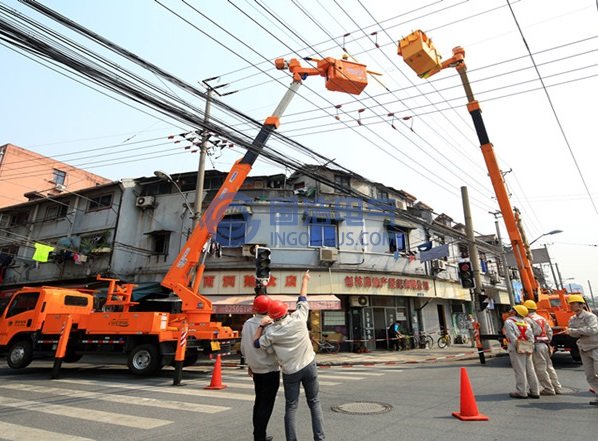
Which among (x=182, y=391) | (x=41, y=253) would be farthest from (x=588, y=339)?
(x=41, y=253)

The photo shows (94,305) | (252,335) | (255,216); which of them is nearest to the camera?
(252,335)

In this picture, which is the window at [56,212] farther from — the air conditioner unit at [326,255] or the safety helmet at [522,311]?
the safety helmet at [522,311]

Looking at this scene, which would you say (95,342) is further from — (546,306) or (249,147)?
(546,306)

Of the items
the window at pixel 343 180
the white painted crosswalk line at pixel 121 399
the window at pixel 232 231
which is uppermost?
the window at pixel 343 180

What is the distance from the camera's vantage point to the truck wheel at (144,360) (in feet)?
32.2

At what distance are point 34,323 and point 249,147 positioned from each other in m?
8.90

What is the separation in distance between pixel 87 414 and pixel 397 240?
1771 cm

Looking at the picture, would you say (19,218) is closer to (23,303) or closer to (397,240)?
(23,303)

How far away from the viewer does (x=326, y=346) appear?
17500mm

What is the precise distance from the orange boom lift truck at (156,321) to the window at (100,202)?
34.2 feet

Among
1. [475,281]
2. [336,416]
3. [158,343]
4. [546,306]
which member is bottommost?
[336,416]

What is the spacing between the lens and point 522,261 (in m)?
12.5

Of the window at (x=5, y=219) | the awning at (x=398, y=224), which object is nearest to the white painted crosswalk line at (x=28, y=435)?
the awning at (x=398, y=224)

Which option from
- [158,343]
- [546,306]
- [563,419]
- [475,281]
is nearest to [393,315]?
[475,281]
